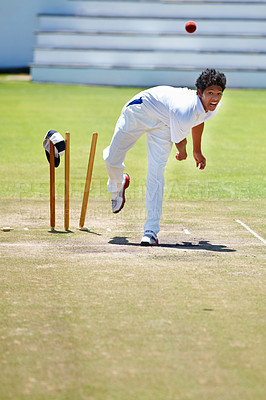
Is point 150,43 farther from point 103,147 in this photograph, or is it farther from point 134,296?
point 134,296

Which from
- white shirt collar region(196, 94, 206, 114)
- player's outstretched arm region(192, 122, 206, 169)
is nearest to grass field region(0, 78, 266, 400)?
player's outstretched arm region(192, 122, 206, 169)

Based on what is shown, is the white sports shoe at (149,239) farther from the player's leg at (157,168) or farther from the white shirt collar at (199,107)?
the white shirt collar at (199,107)

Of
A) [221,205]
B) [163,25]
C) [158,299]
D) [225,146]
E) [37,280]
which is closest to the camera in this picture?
[158,299]

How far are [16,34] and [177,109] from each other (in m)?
24.7

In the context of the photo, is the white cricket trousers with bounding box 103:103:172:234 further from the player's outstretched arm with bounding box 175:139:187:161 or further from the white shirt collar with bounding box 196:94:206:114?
the white shirt collar with bounding box 196:94:206:114

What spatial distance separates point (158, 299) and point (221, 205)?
3145 millimetres

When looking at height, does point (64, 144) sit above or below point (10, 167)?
above

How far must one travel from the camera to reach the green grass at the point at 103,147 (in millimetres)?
7598

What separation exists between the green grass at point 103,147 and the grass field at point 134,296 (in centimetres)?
6

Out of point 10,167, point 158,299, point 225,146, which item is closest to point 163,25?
point 225,146

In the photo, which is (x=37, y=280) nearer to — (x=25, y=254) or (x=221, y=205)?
(x=25, y=254)

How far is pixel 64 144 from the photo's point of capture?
5383mm

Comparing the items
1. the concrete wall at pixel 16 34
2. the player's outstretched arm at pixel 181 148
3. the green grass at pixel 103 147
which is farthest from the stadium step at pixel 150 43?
the player's outstretched arm at pixel 181 148

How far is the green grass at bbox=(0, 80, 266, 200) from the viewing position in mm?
7598
